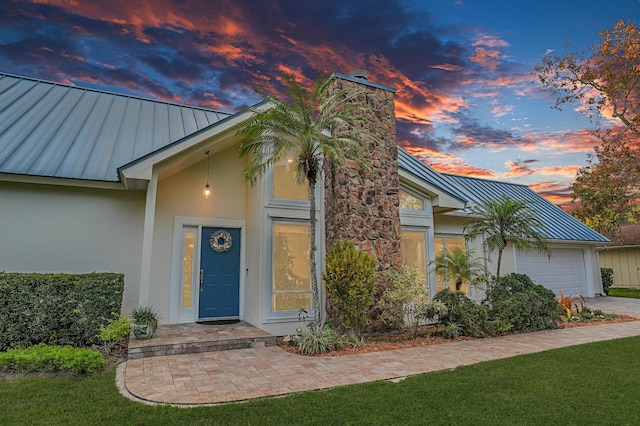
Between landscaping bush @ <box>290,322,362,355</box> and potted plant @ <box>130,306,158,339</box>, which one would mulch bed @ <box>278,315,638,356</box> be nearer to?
landscaping bush @ <box>290,322,362,355</box>

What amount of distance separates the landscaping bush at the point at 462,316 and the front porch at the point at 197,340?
147 inches

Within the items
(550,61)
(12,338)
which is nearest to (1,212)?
(12,338)

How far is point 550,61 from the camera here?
47.9 ft

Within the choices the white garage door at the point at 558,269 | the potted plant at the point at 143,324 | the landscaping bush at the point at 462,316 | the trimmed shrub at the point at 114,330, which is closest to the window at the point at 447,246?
the landscaping bush at the point at 462,316

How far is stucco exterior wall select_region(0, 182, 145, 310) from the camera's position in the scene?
273 inches

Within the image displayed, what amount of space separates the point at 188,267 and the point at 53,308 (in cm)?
274

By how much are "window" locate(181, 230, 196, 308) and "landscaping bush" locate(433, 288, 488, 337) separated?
18.6ft

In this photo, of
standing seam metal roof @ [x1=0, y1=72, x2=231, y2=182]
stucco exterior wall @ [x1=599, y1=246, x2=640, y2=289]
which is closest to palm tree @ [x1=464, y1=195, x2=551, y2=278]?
standing seam metal roof @ [x1=0, y1=72, x2=231, y2=182]

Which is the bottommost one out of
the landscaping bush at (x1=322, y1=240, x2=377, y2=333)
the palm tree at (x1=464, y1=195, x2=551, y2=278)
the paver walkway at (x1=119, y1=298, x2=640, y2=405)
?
the paver walkway at (x1=119, y1=298, x2=640, y2=405)

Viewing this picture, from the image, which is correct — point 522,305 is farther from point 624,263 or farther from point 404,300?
point 624,263

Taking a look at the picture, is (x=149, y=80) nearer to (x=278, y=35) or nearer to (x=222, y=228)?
(x=278, y=35)

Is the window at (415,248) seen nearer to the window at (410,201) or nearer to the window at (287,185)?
the window at (410,201)

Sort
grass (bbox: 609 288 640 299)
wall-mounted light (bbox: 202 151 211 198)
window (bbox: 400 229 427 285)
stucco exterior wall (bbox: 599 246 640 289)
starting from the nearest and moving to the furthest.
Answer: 1. wall-mounted light (bbox: 202 151 211 198)
2. window (bbox: 400 229 427 285)
3. grass (bbox: 609 288 640 299)
4. stucco exterior wall (bbox: 599 246 640 289)

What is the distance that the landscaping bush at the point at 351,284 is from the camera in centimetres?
668
